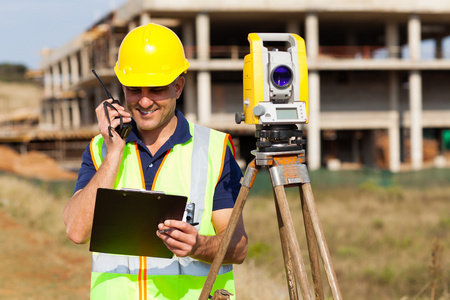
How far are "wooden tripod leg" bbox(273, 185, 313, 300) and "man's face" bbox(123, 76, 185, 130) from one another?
0.58m

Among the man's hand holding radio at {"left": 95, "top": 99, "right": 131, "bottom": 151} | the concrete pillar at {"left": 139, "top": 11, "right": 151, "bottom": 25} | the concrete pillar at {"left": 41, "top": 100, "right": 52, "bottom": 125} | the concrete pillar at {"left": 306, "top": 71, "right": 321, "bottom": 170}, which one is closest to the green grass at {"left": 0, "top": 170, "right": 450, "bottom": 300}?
the man's hand holding radio at {"left": 95, "top": 99, "right": 131, "bottom": 151}

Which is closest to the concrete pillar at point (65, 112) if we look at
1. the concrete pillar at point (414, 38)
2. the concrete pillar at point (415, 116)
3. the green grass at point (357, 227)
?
the concrete pillar at point (415, 116)

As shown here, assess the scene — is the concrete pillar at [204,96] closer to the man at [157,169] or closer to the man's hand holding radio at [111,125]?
the man at [157,169]

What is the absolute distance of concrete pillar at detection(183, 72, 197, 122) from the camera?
29.7 m

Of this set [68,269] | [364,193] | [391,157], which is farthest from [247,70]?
[391,157]

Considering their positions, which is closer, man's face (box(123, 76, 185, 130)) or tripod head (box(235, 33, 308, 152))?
tripod head (box(235, 33, 308, 152))

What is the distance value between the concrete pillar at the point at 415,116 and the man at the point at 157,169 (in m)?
29.1

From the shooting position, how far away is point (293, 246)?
6.94ft

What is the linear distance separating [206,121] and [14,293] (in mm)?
21709

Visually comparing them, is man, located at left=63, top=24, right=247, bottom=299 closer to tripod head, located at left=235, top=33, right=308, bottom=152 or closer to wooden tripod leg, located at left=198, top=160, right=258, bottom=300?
wooden tripod leg, located at left=198, top=160, right=258, bottom=300

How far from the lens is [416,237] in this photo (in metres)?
13.0

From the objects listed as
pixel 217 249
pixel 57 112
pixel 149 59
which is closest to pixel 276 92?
pixel 149 59

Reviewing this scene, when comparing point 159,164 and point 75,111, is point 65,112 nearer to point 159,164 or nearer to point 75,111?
point 75,111

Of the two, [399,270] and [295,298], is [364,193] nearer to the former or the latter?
[399,270]
